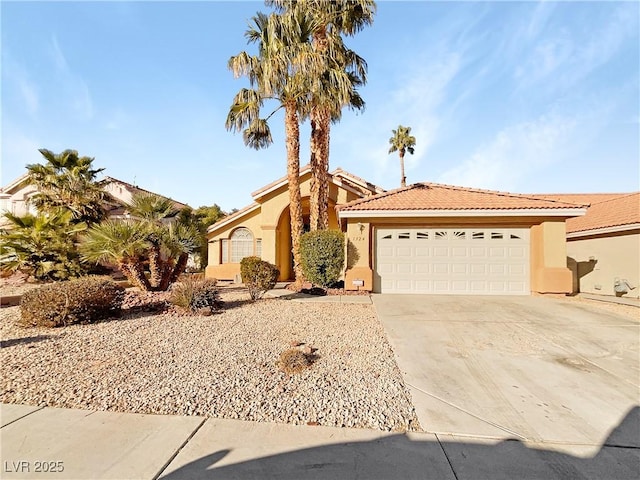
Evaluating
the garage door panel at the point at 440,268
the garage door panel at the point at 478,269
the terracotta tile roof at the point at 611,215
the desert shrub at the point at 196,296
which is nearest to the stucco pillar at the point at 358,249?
the garage door panel at the point at 440,268

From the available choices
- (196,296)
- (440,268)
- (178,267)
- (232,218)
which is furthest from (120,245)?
(440,268)

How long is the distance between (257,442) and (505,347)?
4.90 metres

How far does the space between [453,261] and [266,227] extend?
9440 mm

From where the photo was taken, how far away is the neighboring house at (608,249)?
11250mm

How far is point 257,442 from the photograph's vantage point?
291 cm

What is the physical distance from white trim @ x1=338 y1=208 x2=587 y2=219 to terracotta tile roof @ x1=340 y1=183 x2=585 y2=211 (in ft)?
0.36

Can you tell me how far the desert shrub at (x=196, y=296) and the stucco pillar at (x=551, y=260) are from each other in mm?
11041

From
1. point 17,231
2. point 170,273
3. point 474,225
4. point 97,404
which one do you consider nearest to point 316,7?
point 474,225

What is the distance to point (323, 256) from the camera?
1117cm

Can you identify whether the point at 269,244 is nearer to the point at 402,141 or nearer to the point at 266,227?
the point at 266,227

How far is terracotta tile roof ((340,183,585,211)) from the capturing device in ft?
35.7

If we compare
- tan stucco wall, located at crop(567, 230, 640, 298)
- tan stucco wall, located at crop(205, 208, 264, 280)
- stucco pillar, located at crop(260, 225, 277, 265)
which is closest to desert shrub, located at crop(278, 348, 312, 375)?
stucco pillar, located at crop(260, 225, 277, 265)

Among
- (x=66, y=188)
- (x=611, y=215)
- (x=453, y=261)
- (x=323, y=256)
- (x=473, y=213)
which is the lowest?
(x=453, y=261)

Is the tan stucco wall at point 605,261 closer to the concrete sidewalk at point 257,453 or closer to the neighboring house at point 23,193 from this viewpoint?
the concrete sidewalk at point 257,453
